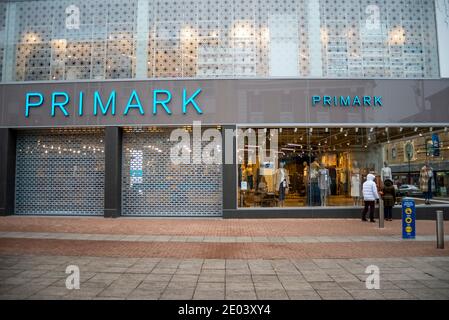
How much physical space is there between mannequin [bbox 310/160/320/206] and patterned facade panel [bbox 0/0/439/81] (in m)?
4.03

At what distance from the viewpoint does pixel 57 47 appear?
52.9 ft

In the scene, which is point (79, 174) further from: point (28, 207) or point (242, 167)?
point (242, 167)

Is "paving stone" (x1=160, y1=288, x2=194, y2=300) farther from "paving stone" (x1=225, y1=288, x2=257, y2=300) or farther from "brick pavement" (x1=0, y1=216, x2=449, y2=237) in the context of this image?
"brick pavement" (x1=0, y1=216, x2=449, y2=237)

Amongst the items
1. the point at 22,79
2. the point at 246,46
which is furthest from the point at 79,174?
the point at 246,46

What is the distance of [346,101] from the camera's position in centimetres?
1480

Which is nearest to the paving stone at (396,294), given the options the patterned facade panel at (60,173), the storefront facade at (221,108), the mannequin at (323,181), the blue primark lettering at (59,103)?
the storefront facade at (221,108)

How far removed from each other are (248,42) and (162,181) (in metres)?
7.22

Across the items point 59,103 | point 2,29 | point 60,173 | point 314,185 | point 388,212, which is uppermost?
point 2,29

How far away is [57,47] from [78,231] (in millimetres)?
9263

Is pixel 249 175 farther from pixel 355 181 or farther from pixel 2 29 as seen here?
pixel 2 29

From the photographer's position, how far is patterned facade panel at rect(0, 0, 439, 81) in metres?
15.4

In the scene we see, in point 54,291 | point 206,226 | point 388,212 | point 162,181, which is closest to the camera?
point 54,291

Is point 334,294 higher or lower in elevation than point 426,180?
lower

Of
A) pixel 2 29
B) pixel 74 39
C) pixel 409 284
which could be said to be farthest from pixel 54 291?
pixel 2 29
